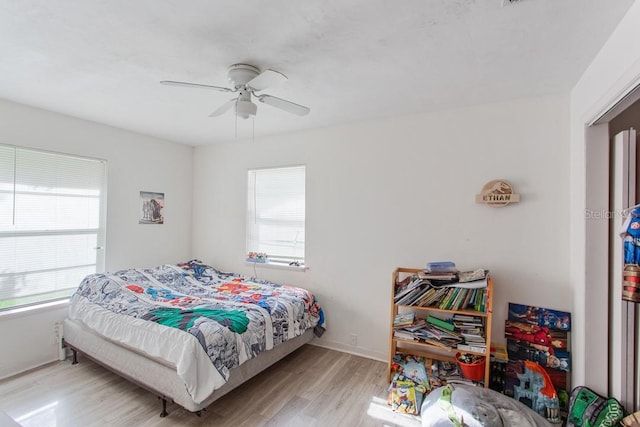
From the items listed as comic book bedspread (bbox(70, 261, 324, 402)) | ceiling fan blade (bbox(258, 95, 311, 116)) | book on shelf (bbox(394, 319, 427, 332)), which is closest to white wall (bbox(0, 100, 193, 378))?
comic book bedspread (bbox(70, 261, 324, 402))

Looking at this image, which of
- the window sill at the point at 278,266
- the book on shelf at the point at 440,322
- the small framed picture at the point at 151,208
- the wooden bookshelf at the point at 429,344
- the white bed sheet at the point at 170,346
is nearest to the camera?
the white bed sheet at the point at 170,346

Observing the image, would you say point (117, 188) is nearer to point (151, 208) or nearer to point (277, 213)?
point (151, 208)

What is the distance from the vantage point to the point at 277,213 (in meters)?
3.91

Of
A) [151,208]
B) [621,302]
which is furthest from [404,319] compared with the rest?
[151,208]

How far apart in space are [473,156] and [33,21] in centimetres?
319

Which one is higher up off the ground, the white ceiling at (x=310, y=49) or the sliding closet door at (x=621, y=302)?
the white ceiling at (x=310, y=49)

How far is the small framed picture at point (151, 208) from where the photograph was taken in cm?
390

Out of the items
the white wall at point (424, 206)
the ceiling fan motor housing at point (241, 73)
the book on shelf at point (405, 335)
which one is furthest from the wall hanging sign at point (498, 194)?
the ceiling fan motor housing at point (241, 73)

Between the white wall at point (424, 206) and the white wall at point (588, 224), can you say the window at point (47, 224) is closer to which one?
the white wall at point (424, 206)

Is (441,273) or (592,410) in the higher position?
(441,273)

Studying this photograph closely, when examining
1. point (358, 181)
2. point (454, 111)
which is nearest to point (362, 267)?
point (358, 181)

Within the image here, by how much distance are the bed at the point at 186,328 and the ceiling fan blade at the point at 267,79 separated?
1.72 m

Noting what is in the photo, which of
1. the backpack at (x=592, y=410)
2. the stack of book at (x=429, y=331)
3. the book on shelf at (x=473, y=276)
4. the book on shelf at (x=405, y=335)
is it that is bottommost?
the backpack at (x=592, y=410)

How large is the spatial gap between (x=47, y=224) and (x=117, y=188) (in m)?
0.77
